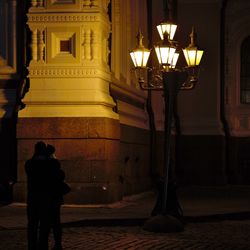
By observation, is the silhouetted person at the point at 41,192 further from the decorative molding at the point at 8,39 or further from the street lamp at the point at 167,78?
the decorative molding at the point at 8,39

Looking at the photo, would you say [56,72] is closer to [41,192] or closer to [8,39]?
[8,39]

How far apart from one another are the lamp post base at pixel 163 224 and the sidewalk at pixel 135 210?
1397 mm

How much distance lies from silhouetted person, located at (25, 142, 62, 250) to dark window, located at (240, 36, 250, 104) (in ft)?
59.5

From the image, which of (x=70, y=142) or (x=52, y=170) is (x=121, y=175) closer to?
(x=70, y=142)

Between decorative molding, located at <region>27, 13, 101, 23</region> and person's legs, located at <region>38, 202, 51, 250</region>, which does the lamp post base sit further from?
decorative molding, located at <region>27, 13, 101, 23</region>

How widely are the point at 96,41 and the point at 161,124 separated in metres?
7.73

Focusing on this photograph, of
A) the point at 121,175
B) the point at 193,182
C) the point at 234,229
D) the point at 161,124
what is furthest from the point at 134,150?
the point at 234,229

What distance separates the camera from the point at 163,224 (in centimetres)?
1260

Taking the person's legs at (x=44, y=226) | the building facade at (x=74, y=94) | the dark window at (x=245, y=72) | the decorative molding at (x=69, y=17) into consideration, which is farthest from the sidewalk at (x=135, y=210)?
the dark window at (x=245, y=72)

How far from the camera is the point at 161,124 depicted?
2453 centimetres

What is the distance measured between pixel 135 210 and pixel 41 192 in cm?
680

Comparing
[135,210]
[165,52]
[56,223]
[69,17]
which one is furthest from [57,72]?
[56,223]

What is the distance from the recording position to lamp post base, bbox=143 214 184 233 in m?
12.6

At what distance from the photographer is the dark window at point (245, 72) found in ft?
89.4
